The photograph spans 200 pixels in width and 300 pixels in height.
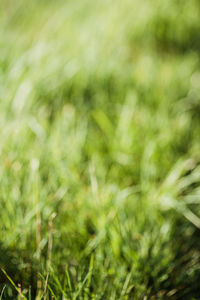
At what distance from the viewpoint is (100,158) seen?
1.26m

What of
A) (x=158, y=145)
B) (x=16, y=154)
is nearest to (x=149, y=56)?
(x=158, y=145)

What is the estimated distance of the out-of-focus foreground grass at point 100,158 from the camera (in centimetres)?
89

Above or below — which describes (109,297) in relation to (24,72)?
below

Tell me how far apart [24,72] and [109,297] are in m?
1.04

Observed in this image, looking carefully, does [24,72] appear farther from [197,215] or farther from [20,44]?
[197,215]

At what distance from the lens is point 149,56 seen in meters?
1.86

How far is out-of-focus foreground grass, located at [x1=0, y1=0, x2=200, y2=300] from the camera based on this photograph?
889 mm

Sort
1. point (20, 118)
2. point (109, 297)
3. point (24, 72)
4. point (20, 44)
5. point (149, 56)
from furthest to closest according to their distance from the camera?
point (149, 56), point (20, 44), point (24, 72), point (20, 118), point (109, 297)

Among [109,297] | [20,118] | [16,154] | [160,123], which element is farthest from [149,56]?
[109,297]

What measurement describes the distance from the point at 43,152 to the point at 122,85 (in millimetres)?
669

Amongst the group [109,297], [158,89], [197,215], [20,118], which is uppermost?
[20,118]

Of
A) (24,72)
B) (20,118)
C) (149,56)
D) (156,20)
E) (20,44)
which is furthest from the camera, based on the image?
(156,20)

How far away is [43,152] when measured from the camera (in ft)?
3.82

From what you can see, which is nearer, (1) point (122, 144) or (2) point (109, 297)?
(2) point (109, 297)
